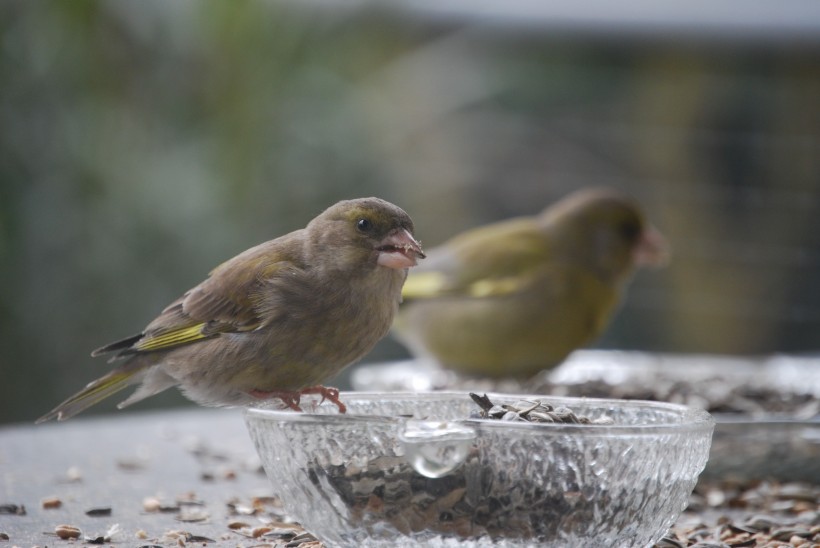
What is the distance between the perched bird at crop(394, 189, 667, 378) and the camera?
15.6 feet

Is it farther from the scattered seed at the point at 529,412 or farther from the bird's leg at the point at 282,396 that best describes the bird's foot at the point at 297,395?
the scattered seed at the point at 529,412

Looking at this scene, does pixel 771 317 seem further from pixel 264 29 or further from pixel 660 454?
pixel 660 454

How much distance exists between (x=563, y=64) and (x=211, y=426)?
537cm

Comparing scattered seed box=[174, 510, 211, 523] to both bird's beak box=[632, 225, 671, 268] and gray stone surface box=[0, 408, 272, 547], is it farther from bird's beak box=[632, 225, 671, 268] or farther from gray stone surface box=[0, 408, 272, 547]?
bird's beak box=[632, 225, 671, 268]

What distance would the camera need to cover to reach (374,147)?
770 cm

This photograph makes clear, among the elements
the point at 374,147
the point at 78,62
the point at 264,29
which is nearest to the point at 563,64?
the point at 374,147

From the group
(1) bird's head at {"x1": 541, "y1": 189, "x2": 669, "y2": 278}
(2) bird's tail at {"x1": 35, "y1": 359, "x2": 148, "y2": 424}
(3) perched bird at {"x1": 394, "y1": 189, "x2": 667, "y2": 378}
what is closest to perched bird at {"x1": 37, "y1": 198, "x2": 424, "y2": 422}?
(2) bird's tail at {"x1": 35, "y1": 359, "x2": 148, "y2": 424}

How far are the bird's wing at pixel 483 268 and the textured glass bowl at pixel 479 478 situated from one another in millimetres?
2693

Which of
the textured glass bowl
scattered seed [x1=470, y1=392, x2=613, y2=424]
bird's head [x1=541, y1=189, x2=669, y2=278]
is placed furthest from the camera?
bird's head [x1=541, y1=189, x2=669, y2=278]

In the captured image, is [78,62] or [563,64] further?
[563,64]

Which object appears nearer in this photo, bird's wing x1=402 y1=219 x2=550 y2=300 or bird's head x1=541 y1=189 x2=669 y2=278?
bird's wing x1=402 y1=219 x2=550 y2=300

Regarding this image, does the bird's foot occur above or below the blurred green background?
below

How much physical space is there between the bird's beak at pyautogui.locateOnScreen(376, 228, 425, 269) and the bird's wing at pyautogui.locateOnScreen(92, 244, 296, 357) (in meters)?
0.25

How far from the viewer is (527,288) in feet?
15.8
